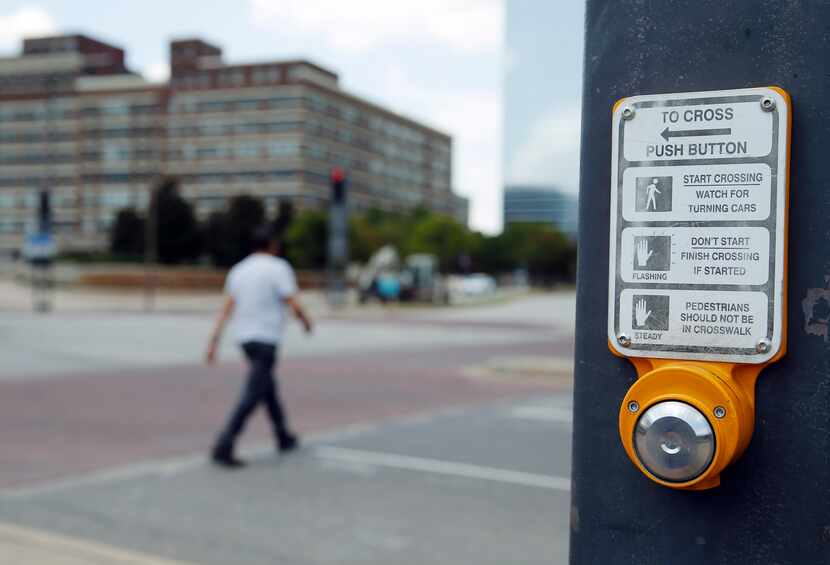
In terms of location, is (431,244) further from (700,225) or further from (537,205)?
(700,225)

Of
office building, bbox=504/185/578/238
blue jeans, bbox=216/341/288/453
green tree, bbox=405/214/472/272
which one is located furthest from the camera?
green tree, bbox=405/214/472/272

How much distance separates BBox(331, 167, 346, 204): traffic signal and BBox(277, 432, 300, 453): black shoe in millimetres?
31894

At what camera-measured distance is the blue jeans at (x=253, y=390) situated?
7000 millimetres

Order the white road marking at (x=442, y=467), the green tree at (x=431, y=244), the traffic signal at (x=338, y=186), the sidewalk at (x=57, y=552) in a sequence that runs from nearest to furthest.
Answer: the sidewalk at (x=57, y=552) → the white road marking at (x=442, y=467) → the traffic signal at (x=338, y=186) → the green tree at (x=431, y=244)

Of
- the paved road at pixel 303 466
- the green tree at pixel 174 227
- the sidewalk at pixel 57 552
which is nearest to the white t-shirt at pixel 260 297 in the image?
the paved road at pixel 303 466

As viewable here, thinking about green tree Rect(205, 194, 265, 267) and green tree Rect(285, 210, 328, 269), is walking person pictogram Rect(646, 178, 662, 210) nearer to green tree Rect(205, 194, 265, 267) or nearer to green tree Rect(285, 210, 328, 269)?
green tree Rect(285, 210, 328, 269)

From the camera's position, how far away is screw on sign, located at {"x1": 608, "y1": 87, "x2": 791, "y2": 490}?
132 cm

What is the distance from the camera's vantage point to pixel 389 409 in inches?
417

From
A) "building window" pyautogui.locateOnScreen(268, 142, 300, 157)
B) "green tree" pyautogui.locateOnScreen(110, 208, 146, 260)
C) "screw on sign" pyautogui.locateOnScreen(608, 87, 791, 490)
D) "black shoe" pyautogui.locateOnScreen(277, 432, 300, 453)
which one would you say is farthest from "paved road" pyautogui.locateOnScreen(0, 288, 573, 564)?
"green tree" pyautogui.locateOnScreen(110, 208, 146, 260)

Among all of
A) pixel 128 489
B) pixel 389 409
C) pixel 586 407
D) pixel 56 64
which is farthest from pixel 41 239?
pixel 586 407

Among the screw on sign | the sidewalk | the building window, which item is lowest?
the sidewalk

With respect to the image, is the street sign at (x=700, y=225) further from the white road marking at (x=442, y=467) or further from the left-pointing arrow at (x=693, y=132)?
the white road marking at (x=442, y=467)

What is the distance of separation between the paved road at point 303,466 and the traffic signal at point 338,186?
25.2 meters

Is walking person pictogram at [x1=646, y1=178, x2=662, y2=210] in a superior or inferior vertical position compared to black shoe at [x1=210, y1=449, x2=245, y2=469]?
superior
